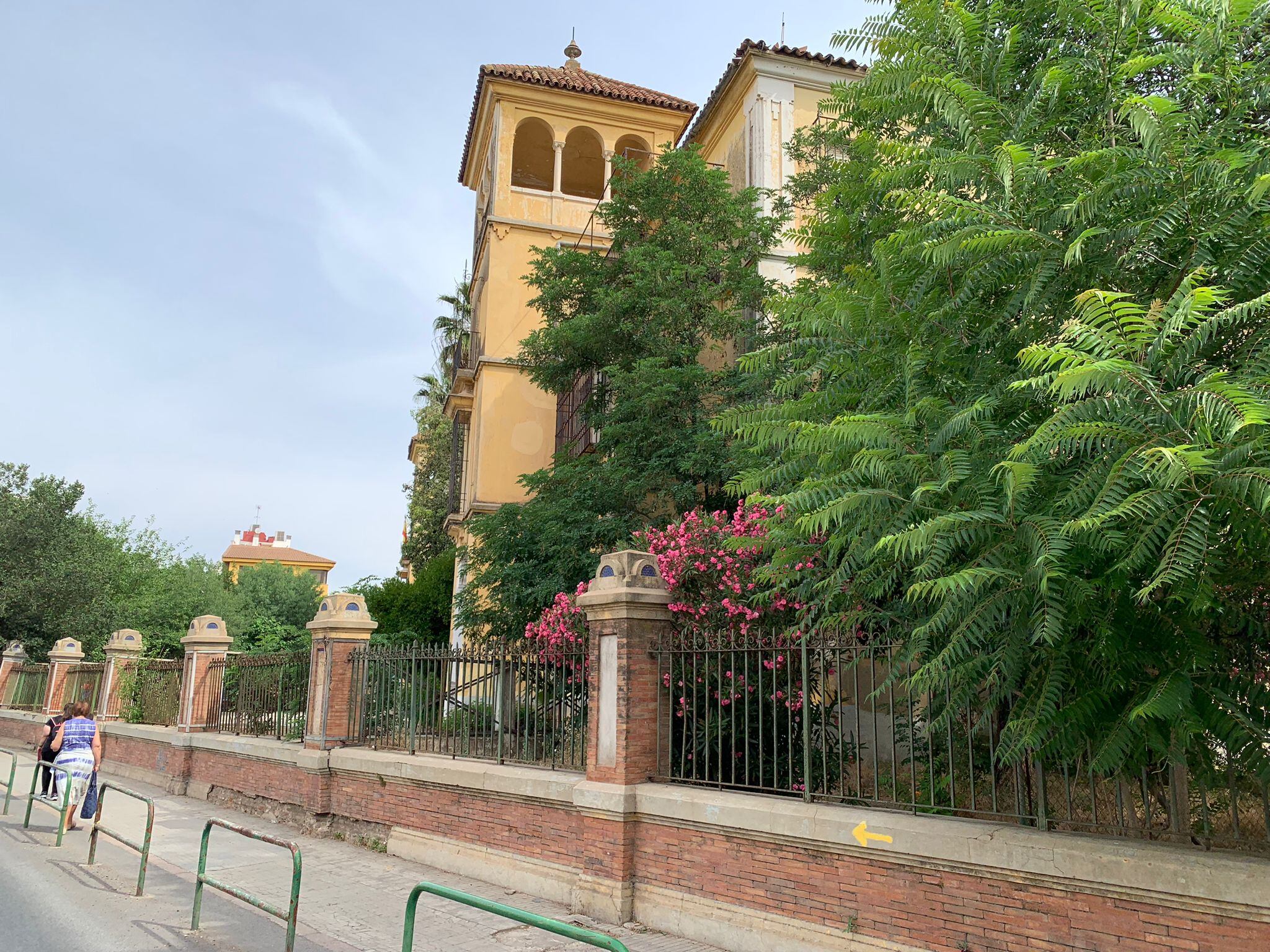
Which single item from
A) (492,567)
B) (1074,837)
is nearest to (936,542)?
(1074,837)

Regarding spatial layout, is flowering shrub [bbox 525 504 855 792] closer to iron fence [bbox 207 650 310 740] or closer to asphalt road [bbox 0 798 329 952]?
asphalt road [bbox 0 798 329 952]

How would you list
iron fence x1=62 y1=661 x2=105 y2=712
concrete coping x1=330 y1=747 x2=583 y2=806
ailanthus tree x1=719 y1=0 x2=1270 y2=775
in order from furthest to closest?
iron fence x1=62 y1=661 x2=105 y2=712 < concrete coping x1=330 y1=747 x2=583 y2=806 < ailanthus tree x1=719 y1=0 x2=1270 y2=775

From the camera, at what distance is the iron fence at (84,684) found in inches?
825

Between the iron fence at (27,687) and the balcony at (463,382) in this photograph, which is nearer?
the balcony at (463,382)

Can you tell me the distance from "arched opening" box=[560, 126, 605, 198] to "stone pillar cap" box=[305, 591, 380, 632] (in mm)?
14626

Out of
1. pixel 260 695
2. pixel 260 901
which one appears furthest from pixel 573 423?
pixel 260 901

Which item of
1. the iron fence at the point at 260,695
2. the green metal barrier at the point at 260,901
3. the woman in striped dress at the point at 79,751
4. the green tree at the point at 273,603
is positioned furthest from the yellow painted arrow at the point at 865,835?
the green tree at the point at 273,603

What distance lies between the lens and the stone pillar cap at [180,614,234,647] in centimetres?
1645

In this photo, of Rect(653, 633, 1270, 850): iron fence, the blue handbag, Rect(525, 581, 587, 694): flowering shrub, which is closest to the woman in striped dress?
the blue handbag

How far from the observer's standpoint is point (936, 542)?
4.55m

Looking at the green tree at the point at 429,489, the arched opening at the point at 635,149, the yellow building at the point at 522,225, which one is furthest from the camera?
the green tree at the point at 429,489

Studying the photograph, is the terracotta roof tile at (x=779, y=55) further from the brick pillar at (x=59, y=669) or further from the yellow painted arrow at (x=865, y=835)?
the brick pillar at (x=59, y=669)

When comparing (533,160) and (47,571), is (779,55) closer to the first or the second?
(533,160)

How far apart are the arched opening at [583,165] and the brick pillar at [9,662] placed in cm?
2203
